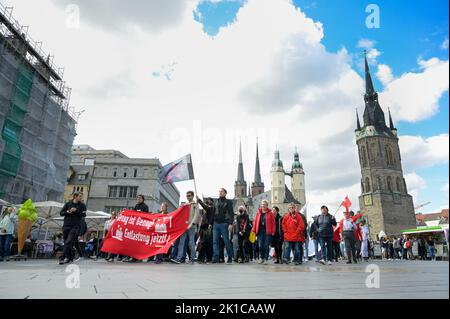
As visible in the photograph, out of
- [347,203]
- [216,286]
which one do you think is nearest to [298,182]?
[347,203]

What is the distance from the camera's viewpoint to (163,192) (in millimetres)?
64562

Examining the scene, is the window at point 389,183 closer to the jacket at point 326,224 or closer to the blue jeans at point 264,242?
the jacket at point 326,224

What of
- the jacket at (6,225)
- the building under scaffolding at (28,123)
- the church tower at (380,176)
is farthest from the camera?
the church tower at (380,176)

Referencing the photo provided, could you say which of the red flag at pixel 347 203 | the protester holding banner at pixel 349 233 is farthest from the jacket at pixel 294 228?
Answer: the red flag at pixel 347 203

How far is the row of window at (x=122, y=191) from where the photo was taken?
53594 millimetres

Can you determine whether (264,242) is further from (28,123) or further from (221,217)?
(28,123)

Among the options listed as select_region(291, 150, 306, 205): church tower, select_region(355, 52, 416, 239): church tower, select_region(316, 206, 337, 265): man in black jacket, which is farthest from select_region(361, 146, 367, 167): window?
select_region(316, 206, 337, 265): man in black jacket

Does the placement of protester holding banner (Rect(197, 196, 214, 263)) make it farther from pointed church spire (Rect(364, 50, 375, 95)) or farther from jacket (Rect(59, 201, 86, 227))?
pointed church spire (Rect(364, 50, 375, 95))

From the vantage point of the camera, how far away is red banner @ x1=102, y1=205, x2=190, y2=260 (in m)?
9.98

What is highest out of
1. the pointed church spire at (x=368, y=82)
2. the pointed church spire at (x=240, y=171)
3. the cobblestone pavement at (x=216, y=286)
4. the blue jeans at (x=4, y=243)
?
the pointed church spire at (x=368, y=82)

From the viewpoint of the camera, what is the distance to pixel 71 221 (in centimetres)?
819

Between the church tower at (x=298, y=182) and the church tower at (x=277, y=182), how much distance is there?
8.90 meters
